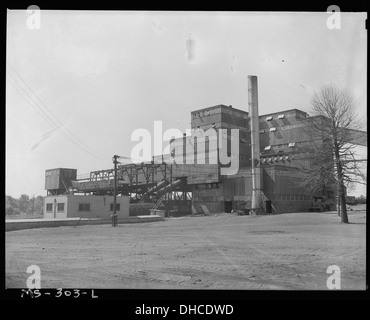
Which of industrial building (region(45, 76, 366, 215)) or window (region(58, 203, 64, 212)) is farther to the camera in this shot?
industrial building (region(45, 76, 366, 215))

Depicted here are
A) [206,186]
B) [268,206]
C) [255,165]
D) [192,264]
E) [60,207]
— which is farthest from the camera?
[206,186]

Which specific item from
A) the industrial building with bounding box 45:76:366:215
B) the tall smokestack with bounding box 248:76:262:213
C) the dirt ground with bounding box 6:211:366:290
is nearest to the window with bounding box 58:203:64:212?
the industrial building with bounding box 45:76:366:215

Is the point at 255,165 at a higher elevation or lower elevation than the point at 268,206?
higher

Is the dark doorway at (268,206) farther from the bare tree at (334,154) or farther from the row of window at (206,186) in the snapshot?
the bare tree at (334,154)

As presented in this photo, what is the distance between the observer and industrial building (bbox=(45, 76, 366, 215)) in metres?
37.7

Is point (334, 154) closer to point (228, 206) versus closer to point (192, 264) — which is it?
point (192, 264)

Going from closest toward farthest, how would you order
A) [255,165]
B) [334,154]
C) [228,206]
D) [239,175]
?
1. [334,154]
2. [255,165]
3. [239,175]
4. [228,206]

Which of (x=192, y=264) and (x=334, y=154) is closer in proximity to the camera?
(x=192, y=264)

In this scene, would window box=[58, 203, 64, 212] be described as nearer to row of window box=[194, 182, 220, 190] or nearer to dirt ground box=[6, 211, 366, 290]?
dirt ground box=[6, 211, 366, 290]

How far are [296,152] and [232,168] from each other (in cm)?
837

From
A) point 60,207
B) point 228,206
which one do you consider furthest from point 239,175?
point 60,207

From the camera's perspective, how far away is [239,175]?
40375mm

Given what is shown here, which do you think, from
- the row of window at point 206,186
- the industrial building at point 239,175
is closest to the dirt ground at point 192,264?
the industrial building at point 239,175

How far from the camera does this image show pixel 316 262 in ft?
35.2
